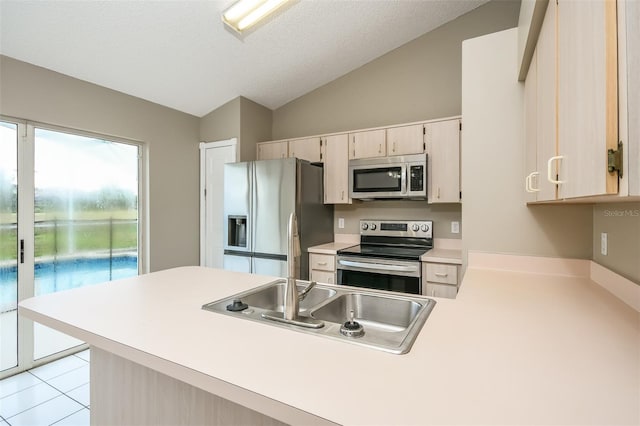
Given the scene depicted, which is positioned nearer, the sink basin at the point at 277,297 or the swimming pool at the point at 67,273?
the sink basin at the point at 277,297

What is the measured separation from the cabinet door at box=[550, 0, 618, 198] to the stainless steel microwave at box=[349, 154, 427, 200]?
1731mm

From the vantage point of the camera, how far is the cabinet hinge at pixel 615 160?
2.11 feet

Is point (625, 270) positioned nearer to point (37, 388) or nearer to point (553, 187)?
point (553, 187)

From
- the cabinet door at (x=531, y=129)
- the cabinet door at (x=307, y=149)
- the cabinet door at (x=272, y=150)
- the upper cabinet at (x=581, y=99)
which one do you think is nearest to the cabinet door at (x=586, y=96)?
the upper cabinet at (x=581, y=99)

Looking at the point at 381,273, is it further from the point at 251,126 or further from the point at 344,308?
the point at 251,126

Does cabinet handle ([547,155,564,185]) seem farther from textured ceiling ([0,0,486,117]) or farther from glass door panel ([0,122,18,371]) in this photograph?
glass door panel ([0,122,18,371])

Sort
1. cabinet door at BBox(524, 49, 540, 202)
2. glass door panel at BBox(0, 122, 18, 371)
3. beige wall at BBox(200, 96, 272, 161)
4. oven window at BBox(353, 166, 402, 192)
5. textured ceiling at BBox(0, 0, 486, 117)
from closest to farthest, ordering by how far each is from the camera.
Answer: cabinet door at BBox(524, 49, 540, 202) → textured ceiling at BBox(0, 0, 486, 117) → glass door panel at BBox(0, 122, 18, 371) → oven window at BBox(353, 166, 402, 192) → beige wall at BBox(200, 96, 272, 161)

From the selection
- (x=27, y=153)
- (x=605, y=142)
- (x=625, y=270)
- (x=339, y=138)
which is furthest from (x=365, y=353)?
(x=27, y=153)

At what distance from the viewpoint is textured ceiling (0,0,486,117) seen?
2135 millimetres

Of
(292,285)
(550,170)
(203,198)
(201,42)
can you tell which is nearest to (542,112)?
(550,170)

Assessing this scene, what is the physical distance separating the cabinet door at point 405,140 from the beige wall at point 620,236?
1.48 metres

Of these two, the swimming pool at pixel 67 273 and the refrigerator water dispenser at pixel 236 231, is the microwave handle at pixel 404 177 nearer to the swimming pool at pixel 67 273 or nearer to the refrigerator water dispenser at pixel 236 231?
the refrigerator water dispenser at pixel 236 231

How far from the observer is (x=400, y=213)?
324cm

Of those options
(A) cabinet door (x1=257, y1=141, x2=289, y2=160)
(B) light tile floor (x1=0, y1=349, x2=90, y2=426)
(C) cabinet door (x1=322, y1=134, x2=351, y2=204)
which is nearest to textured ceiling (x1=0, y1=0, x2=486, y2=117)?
(A) cabinet door (x1=257, y1=141, x2=289, y2=160)
